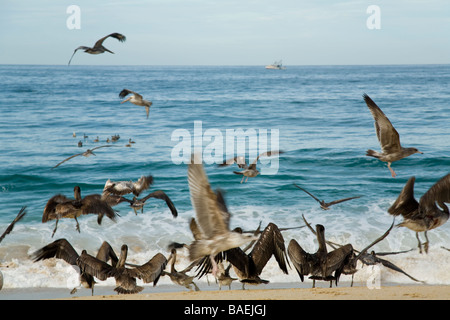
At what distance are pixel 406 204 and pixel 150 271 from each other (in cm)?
345

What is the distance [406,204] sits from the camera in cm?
754

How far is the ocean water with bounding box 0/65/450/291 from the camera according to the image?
11.3 meters

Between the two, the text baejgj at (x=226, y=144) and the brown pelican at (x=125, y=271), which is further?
the text baejgj at (x=226, y=144)

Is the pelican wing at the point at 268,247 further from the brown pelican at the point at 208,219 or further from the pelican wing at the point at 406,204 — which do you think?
the pelican wing at the point at 406,204

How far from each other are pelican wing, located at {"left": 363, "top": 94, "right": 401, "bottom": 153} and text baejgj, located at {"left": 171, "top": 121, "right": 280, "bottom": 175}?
1063cm

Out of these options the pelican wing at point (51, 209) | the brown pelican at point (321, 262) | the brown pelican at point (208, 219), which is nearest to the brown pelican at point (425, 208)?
the brown pelican at point (321, 262)

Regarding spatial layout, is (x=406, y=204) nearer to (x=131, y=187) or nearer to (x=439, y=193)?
(x=439, y=193)

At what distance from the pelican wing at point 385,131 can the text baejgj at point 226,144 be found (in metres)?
10.6

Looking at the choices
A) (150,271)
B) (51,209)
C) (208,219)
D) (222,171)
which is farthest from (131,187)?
(222,171)

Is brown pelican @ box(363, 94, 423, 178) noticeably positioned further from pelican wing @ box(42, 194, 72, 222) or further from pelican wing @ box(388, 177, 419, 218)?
pelican wing @ box(42, 194, 72, 222)

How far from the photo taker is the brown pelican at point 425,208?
22.8ft

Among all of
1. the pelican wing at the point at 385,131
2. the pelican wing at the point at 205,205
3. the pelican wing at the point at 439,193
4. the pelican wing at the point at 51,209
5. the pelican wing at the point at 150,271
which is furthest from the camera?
the pelican wing at the point at 385,131

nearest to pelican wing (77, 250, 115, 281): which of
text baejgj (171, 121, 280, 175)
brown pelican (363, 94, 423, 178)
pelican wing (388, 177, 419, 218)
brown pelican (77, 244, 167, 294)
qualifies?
brown pelican (77, 244, 167, 294)

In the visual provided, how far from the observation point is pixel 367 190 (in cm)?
1667
